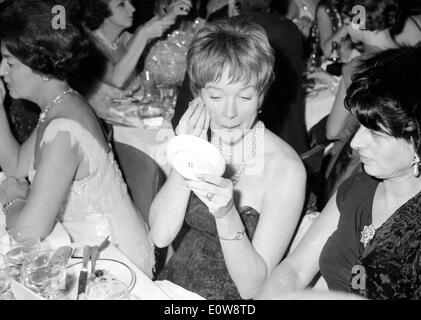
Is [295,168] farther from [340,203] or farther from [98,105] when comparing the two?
[98,105]

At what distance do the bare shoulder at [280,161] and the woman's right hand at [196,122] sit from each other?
0.26 metres

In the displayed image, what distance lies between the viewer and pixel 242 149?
2021mm

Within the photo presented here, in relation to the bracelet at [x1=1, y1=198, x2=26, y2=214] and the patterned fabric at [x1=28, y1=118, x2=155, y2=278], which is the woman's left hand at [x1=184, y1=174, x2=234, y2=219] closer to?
the patterned fabric at [x1=28, y1=118, x2=155, y2=278]

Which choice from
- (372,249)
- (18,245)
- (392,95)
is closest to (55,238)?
(18,245)

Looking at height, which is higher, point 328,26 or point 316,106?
point 328,26

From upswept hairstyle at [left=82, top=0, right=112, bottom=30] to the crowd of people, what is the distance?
1.16 meters

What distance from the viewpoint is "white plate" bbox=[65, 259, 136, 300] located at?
1.64 metres

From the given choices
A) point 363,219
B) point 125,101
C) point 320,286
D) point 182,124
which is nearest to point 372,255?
point 363,219

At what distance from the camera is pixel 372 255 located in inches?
63.0

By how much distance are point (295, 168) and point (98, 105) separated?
186 centimetres

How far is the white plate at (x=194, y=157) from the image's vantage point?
146cm

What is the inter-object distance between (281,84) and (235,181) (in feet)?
2.50

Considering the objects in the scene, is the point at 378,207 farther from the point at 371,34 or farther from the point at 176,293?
the point at 371,34
